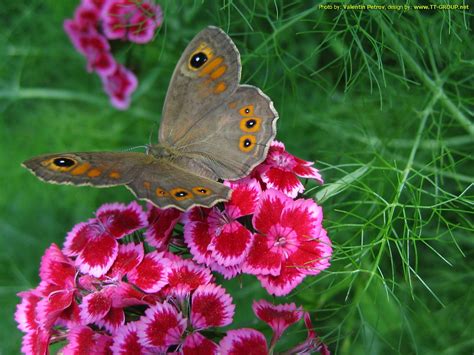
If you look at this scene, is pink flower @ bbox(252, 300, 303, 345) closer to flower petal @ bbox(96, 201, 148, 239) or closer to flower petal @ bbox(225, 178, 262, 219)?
flower petal @ bbox(225, 178, 262, 219)

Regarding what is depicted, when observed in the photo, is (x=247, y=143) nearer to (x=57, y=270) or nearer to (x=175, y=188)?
(x=175, y=188)

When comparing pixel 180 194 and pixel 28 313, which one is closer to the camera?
pixel 180 194

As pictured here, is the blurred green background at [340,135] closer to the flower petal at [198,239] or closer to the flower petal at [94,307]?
the flower petal at [198,239]

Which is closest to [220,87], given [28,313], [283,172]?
[283,172]

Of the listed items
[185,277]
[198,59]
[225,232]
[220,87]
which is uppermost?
[198,59]

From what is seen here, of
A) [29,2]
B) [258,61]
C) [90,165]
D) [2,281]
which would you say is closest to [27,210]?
[2,281]

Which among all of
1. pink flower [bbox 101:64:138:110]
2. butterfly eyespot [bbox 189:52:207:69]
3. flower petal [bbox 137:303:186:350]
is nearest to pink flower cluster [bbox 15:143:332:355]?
flower petal [bbox 137:303:186:350]

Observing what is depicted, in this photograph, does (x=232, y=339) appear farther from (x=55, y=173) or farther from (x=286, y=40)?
(x=286, y=40)
